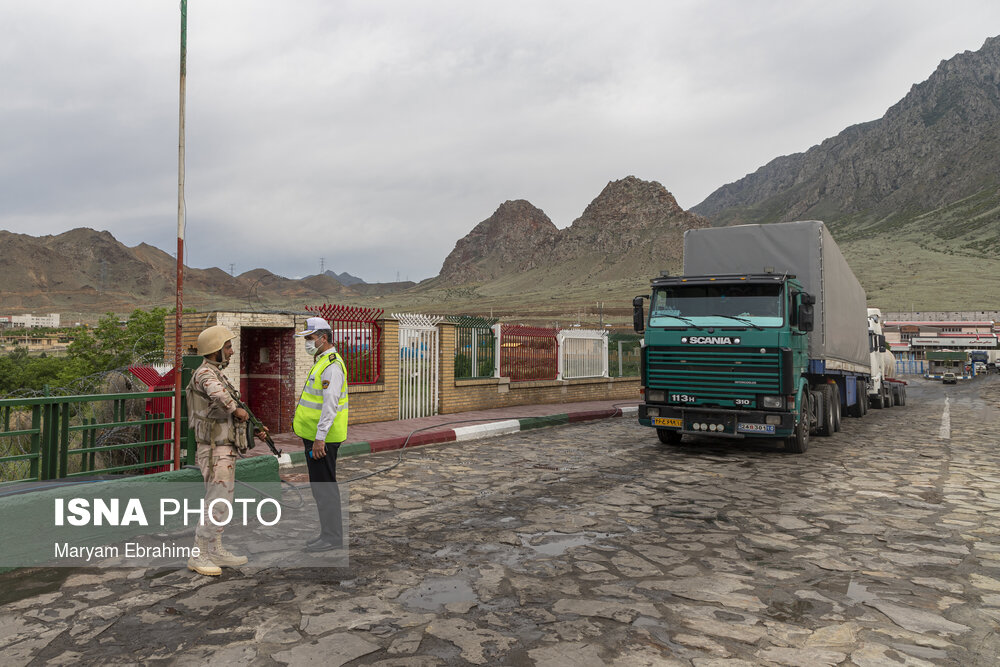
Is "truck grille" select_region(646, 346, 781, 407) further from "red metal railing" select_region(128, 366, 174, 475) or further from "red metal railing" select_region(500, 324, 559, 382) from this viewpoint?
"red metal railing" select_region(128, 366, 174, 475)

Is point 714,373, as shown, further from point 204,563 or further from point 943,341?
point 943,341

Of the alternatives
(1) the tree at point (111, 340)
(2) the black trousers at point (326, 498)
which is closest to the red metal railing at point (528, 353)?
(2) the black trousers at point (326, 498)

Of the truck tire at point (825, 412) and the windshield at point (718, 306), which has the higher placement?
the windshield at point (718, 306)

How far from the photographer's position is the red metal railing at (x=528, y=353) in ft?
55.5

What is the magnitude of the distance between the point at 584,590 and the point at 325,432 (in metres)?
2.30

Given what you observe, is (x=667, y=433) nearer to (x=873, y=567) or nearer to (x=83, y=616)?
(x=873, y=567)

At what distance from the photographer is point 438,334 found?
15.0 m

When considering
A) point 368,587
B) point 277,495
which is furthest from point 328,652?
point 277,495

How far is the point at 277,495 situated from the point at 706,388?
6660 mm

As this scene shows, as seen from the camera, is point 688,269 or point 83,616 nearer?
point 83,616

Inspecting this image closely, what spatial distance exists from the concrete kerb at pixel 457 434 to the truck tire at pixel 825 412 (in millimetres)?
5210

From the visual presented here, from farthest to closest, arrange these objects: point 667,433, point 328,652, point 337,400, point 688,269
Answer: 1. point 688,269
2. point 667,433
3. point 337,400
4. point 328,652

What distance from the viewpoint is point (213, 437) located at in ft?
15.7

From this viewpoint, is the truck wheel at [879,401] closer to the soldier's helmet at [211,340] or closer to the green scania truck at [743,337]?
the green scania truck at [743,337]
